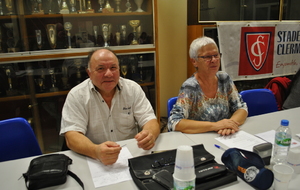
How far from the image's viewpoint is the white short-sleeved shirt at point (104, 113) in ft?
4.91

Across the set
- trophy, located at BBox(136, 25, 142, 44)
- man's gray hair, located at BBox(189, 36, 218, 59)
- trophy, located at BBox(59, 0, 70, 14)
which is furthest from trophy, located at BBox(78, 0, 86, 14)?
man's gray hair, located at BBox(189, 36, 218, 59)

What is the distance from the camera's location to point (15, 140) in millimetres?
1468

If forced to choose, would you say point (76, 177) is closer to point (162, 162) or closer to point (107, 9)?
point (162, 162)

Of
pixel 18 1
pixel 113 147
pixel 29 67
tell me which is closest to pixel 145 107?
pixel 113 147

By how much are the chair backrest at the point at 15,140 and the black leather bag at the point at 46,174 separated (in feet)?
1.39

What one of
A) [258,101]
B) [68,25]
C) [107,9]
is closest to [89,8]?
[107,9]

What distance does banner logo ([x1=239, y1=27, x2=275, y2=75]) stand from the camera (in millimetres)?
3221

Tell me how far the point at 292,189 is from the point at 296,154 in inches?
5.8

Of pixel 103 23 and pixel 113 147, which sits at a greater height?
pixel 103 23

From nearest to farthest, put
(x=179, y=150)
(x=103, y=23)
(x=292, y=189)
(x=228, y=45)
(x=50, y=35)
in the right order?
1. (x=179, y=150)
2. (x=292, y=189)
3. (x=50, y=35)
4. (x=103, y=23)
5. (x=228, y=45)

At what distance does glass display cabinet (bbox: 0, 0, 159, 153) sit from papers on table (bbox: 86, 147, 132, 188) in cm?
160

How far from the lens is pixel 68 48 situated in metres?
2.58

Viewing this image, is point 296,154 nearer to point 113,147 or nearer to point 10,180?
point 113,147

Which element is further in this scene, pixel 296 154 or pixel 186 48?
pixel 186 48
